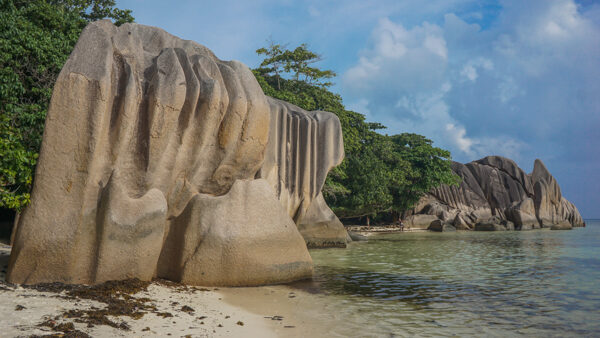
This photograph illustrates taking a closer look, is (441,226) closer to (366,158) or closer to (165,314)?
(366,158)

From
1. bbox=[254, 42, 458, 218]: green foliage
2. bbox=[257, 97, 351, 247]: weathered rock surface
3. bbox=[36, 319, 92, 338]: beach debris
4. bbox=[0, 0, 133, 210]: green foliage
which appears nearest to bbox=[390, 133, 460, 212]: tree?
bbox=[254, 42, 458, 218]: green foliage

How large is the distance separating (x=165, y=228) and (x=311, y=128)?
24.1ft

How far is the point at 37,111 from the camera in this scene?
37.9 feet

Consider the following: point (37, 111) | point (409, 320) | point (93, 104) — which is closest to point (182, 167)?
point (93, 104)

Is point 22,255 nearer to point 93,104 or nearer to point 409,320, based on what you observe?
point 93,104

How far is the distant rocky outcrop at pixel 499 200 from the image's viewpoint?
3494 cm

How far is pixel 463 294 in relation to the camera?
8047 mm

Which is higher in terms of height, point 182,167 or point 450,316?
point 182,167

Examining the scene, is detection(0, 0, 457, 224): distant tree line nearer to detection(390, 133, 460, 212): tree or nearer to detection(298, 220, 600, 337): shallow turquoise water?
detection(390, 133, 460, 212): tree

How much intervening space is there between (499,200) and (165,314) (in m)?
39.3

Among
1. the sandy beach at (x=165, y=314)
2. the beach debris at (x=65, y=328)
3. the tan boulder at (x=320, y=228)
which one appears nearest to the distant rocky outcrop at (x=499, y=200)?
the tan boulder at (x=320, y=228)

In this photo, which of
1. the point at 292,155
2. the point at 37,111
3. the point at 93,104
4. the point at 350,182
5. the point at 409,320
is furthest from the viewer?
the point at 350,182

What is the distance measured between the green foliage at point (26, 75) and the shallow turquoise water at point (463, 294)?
5.41m

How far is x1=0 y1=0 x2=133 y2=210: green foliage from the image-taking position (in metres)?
7.79
